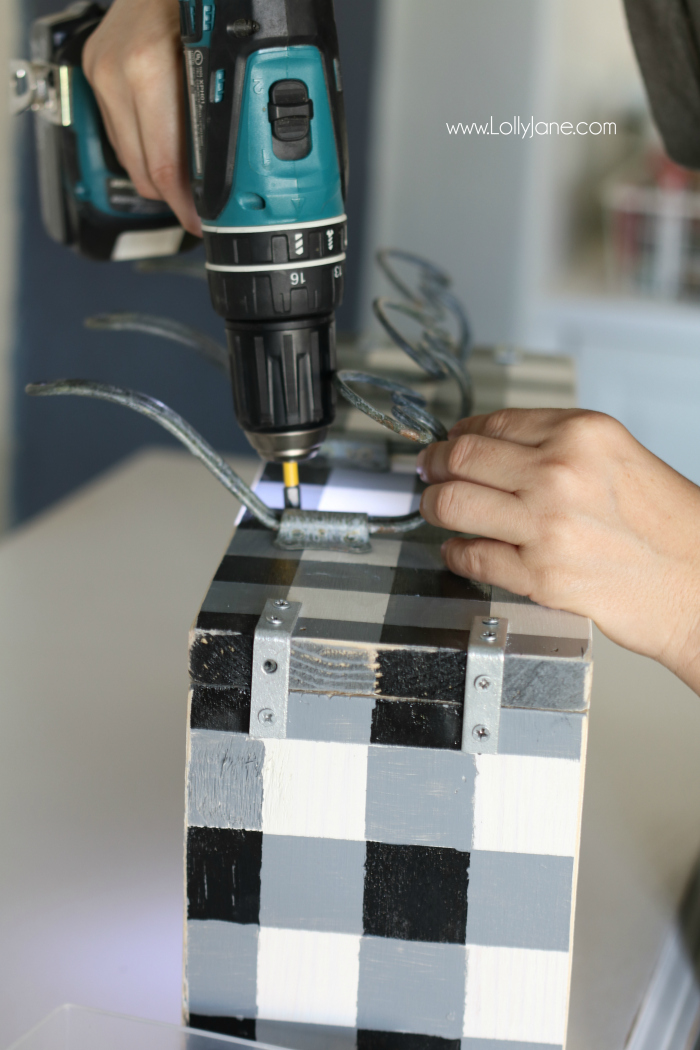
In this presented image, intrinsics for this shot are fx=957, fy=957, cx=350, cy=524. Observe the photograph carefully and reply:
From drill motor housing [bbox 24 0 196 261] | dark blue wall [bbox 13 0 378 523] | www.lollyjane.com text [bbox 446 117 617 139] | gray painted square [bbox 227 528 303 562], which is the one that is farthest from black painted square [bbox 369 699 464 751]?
www.lollyjane.com text [bbox 446 117 617 139]

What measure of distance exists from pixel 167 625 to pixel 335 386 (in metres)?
0.35

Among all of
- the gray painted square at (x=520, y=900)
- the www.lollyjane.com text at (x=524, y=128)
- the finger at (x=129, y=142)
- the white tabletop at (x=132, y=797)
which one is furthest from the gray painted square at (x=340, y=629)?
the www.lollyjane.com text at (x=524, y=128)

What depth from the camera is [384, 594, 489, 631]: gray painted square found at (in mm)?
424

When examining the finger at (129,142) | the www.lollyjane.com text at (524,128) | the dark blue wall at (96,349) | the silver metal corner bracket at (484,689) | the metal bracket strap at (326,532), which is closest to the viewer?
the silver metal corner bracket at (484,689)

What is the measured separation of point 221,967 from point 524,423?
0.29 meters

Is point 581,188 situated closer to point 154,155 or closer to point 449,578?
point 154,155

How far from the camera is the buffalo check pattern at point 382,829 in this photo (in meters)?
0.41

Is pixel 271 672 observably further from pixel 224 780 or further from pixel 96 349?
pixel 96 349

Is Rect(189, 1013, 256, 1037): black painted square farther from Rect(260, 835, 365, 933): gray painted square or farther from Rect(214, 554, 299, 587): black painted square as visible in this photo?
Rect(214, 554, 299, 587): black painted square

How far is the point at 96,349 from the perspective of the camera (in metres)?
1.47

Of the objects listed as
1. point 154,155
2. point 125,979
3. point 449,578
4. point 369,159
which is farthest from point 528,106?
point 125,979

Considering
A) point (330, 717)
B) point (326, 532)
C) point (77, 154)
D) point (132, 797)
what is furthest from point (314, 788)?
point (77, 154)

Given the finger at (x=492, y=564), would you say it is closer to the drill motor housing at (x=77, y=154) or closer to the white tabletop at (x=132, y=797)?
the white tabletop at (x=132, y=797)

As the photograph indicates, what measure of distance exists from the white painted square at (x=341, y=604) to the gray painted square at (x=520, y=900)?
0.37 feet
